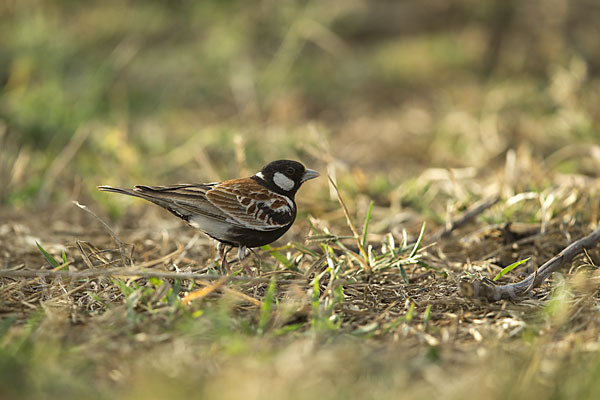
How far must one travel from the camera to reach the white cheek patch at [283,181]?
4.12 m

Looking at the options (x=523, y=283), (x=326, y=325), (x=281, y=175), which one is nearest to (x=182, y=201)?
(x=281, y=175)

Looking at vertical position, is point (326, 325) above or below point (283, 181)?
below

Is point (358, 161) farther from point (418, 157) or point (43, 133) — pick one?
point (43, 133)

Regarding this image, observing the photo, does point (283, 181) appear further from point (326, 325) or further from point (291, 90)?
point (291, 90)

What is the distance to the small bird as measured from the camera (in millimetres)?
3748

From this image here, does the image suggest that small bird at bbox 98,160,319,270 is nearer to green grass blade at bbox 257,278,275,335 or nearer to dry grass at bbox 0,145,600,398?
dry grass at bbox 0,145,600,398

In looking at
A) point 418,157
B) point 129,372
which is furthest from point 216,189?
point 418,157

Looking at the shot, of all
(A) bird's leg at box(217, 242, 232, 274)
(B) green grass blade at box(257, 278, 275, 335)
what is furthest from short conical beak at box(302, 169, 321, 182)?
(B) green grass blade at box(257, 278, 275, 335)

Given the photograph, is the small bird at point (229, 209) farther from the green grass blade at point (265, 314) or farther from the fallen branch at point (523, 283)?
the fallen branch at point (523, 283)

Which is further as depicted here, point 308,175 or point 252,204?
point 308,175

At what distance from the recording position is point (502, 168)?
6520 mm

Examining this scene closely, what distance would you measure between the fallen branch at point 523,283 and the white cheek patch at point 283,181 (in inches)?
53.7

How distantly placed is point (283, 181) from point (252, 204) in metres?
0.35

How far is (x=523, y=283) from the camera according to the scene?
10.8 feet
